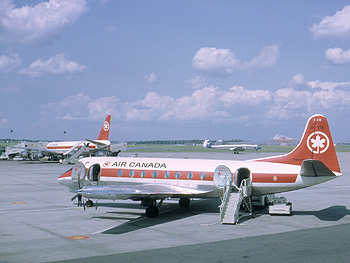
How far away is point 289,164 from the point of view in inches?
977

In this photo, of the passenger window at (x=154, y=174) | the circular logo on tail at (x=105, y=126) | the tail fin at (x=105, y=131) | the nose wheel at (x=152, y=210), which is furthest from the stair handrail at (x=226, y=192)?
the circular logo on tail at (x=105, y=126)

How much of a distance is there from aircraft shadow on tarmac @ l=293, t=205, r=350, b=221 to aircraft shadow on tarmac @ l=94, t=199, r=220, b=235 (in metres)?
6.26

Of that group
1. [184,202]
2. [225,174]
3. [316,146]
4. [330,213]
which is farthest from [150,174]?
[330,213]

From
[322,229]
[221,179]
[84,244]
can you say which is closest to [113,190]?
[84,244]

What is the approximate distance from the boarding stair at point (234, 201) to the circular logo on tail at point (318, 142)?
4.50m

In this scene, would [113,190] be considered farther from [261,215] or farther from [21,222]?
[261,215]

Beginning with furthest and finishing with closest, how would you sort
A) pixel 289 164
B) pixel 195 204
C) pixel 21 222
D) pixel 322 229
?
pixel 195 204
pixel 289 164
pixel 21 222
pixel 322 229

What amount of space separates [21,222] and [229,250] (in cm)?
1283

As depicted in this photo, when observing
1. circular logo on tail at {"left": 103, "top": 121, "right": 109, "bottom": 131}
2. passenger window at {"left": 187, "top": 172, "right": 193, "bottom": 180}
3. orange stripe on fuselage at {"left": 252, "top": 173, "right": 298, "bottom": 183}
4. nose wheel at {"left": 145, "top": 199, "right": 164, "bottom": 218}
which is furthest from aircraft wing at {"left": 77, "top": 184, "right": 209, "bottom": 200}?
circular logo on tail at {"left": 103, "top": 121, "right": 109, "bottom": 131}

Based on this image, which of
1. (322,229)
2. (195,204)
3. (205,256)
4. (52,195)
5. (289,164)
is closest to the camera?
(205,256)

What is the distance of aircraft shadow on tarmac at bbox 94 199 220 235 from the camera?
2176 cm

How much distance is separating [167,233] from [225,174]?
6.49 metres

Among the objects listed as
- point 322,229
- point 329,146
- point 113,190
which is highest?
point 329,146

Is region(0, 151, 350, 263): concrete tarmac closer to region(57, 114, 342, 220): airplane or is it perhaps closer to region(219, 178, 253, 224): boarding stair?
region(219, 178, 253, 224): boarding stair
